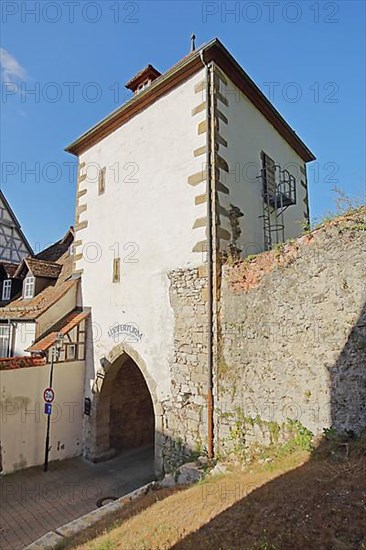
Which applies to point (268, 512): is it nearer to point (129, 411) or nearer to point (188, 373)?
point (188, 373)

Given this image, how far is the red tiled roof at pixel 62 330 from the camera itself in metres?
9.64

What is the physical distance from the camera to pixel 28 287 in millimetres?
13141

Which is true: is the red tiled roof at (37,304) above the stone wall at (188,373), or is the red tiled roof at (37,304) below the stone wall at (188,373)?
above

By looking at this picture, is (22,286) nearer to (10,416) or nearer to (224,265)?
(10,416)

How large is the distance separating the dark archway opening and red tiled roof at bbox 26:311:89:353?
1831 mm

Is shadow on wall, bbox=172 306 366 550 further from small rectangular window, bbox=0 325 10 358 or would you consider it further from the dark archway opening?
small rectangular window, bbox=0 325 10 358

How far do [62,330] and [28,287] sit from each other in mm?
4040

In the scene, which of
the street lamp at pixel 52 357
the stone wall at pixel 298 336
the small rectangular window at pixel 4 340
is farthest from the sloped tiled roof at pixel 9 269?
the stone wall at pixel 298 336

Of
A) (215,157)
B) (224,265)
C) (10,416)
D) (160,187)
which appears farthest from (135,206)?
(10,416)

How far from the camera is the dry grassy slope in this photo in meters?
3.52

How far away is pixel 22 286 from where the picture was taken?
1411 centimetres

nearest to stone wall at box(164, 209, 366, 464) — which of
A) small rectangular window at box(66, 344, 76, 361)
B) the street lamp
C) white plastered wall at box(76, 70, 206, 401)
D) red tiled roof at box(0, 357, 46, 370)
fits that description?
white plastered wall at box(76, 70, 206, 401)

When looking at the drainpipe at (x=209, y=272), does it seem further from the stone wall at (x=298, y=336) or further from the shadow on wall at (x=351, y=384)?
the shadow on wall at (x=351, y=384)

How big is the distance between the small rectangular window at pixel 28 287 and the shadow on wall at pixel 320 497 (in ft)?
32.7
